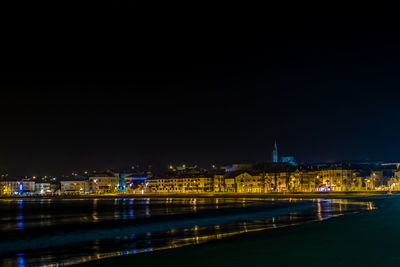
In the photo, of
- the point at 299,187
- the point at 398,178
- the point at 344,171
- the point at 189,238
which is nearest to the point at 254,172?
the point at 299,187

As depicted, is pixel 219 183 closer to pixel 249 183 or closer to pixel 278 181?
pixel 249 183

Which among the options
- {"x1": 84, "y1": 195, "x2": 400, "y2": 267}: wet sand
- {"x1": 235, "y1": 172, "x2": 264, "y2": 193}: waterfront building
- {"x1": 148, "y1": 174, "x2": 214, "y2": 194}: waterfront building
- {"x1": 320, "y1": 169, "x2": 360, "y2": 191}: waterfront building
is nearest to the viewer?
{"x1": 84, "y1": 195, "x2": 400, "y2": 267}: wet sand

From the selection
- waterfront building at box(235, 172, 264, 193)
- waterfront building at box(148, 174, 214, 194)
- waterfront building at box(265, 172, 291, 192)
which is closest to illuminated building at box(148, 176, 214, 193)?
waterfront building at box(148, 174, 214, 194)

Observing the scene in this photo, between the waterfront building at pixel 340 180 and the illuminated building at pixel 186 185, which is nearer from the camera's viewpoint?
the waterfront building at pixel 340 180

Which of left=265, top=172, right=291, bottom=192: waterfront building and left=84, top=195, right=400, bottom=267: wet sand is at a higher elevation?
left=84, top=195, right=400, bottom=267: wet sand

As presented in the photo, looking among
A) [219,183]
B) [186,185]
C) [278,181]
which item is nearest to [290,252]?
[278,181]

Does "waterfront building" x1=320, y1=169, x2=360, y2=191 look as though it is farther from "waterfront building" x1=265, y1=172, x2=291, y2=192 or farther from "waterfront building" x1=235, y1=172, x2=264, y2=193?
"waterfront building" x1=235, y1=172, x2=264, y2=193

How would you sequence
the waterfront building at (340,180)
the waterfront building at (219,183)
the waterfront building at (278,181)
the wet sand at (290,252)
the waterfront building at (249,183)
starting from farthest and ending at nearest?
the waterfront building at (219,183) < the waterfront building at (249,183) < the waterfront building at (278,181) < the waterfront building at (340,180) < the wet sand at (290,252)

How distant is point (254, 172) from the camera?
170 m

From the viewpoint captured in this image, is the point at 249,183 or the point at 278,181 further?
the point at 249,183

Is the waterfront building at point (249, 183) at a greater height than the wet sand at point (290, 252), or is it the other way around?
the wet sand at point (290, 252)

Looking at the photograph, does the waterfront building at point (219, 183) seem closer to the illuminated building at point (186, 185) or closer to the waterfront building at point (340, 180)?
the illuminated building at point (186, 185)

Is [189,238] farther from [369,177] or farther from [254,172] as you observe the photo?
[254,172]

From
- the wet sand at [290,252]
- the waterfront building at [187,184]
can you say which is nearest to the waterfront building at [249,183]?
the waterfront building at [187,184]
